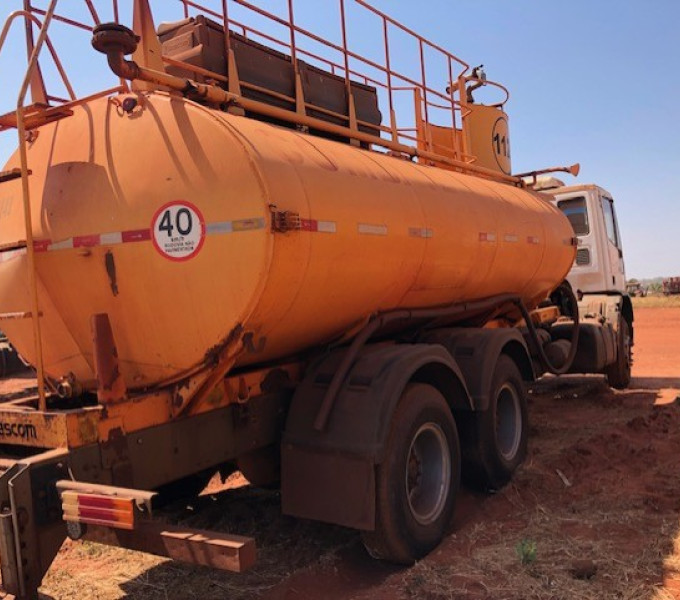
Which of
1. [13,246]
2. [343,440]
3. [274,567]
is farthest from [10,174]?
[274,567]

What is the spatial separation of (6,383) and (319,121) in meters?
10.1

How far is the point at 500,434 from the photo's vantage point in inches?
229

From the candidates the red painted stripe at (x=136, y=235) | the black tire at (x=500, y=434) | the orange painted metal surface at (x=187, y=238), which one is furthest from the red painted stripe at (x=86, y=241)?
the black tire at (x=500, y=434)

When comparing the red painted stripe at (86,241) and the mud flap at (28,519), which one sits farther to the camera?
the red painted stripe at (86,241)

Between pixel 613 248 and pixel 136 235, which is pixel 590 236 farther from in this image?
pixel 136 235

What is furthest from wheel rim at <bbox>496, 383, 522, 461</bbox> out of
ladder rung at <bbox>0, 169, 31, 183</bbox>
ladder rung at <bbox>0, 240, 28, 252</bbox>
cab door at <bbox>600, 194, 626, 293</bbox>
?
cab door at <bbox>600, 194, 626, 293</bbox>

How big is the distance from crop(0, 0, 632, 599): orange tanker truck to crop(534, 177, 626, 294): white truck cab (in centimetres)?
557

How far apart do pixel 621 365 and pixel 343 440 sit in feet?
24.6

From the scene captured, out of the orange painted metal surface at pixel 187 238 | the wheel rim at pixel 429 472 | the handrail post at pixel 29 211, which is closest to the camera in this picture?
the handrail post at pixel 29 211

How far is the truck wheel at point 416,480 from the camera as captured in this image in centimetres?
387

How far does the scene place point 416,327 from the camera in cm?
540

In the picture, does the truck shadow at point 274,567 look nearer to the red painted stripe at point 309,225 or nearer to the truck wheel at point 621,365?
the red painted stripe at point 309,225

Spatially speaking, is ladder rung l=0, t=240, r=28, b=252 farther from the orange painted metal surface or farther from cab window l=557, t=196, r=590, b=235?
cab window l=557, t=196, r=590, b=235

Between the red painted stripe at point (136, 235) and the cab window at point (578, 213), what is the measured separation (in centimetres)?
787
